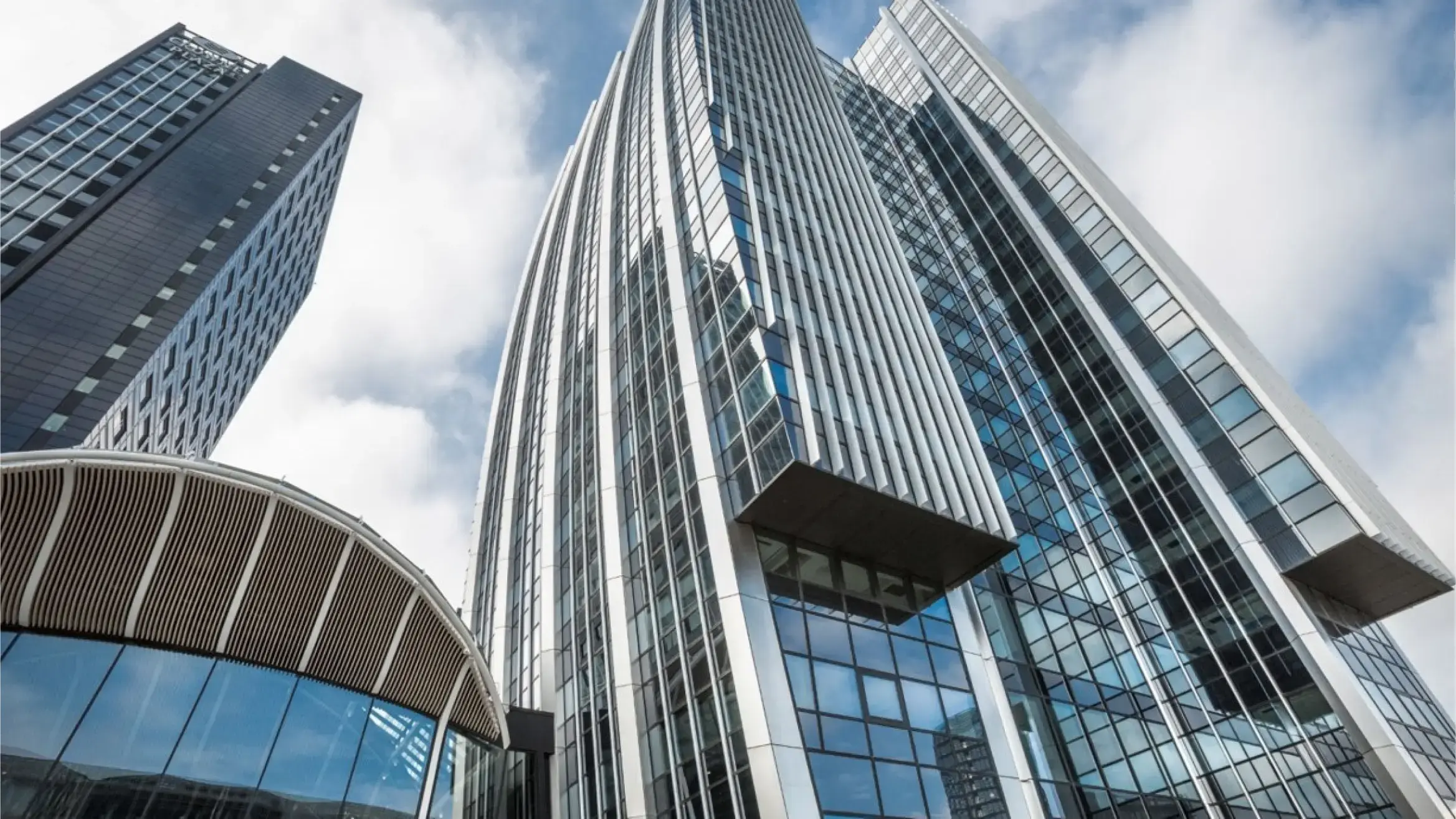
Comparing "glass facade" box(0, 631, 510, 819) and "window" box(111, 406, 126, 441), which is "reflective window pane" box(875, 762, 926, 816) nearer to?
"glass facade" box(0, 631, 510, 819)

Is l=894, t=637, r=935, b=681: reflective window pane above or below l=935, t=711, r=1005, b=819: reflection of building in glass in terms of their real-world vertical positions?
above

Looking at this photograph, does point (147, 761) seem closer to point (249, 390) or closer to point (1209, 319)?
point (1209, 319)

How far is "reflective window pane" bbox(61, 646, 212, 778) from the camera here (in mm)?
17047

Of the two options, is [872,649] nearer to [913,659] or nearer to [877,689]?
[877,689]

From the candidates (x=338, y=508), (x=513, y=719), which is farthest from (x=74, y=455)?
(x=513, y=719)

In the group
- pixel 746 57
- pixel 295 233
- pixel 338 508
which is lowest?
pixel 338 508

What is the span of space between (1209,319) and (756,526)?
1030 inches

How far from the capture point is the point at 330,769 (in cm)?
2000

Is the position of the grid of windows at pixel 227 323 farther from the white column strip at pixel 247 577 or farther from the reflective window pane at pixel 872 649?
the reflective window pane at pixel 872 649

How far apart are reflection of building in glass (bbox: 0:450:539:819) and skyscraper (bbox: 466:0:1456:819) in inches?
282

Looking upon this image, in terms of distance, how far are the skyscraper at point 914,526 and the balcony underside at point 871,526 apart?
12 cm

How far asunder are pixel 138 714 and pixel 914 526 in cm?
2040

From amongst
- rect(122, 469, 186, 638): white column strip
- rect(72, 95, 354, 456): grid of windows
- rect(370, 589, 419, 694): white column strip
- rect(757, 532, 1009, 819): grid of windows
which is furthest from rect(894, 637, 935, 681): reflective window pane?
rect(72, 95, 354, 456): grid of windows

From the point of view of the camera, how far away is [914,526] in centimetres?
2430
